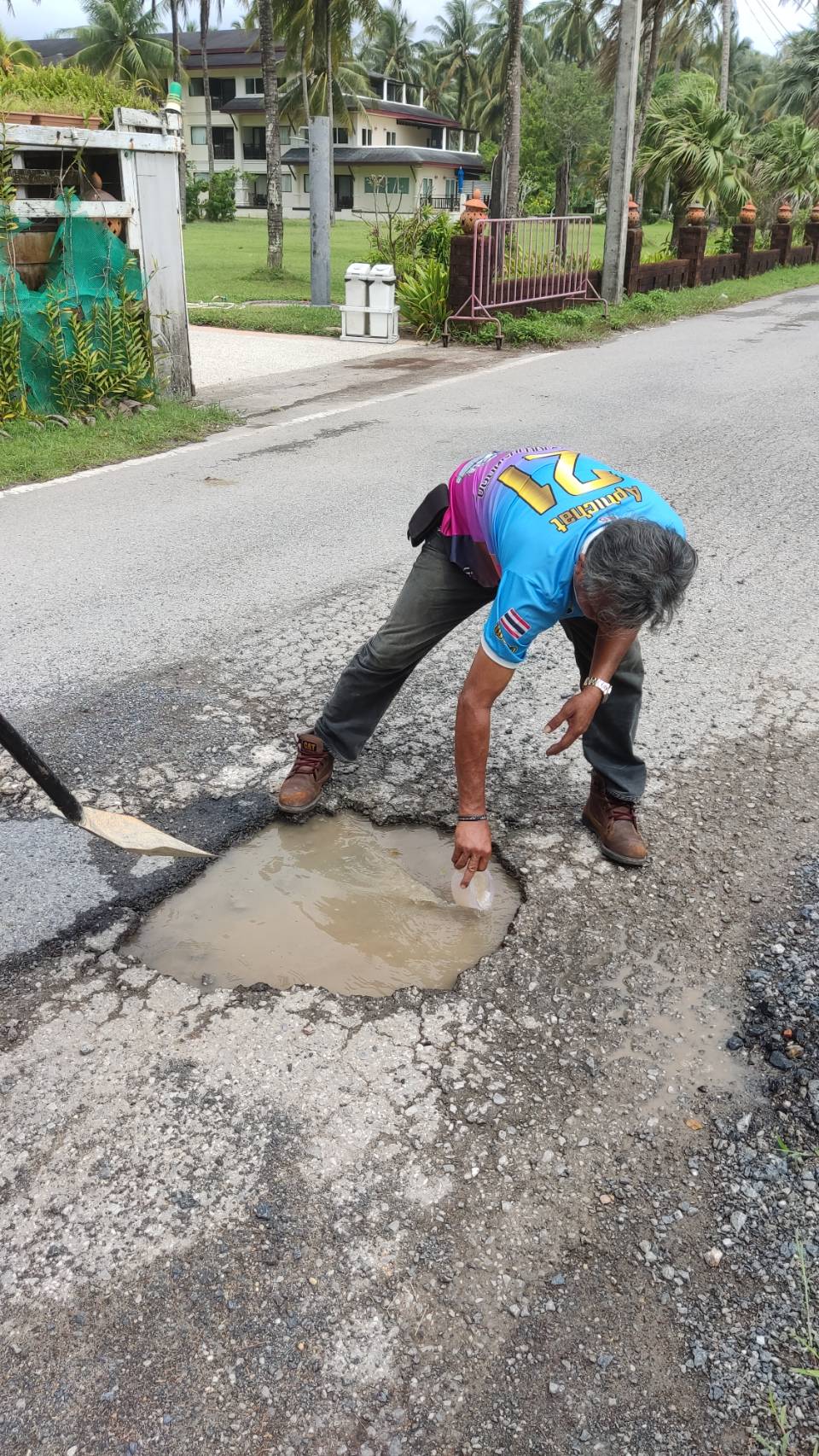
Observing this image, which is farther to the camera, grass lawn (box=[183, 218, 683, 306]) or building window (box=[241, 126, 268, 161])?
building window (box=[241, 126, 268, 161])

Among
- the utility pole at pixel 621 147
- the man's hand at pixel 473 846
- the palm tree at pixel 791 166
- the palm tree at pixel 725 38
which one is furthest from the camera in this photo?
the palm tree at pixel 725 38

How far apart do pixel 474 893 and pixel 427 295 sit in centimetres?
1190

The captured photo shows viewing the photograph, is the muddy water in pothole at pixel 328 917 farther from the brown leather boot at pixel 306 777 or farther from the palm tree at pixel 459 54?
the palm tree at pixel 459 54

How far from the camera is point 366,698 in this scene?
3.29m

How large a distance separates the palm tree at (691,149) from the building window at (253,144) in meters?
33.0

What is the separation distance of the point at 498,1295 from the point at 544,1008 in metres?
0.74

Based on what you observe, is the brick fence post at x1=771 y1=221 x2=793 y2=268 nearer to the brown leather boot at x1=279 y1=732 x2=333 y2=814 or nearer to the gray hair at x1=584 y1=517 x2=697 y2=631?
the brown leather boot at x1=279 y1=732 x2=333 y2=814

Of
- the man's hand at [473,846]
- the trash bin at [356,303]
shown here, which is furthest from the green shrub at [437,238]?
the man's hand at [473,846]

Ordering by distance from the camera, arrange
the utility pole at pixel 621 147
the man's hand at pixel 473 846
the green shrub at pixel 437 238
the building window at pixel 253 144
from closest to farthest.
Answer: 1. the man's hand at pixel 473 846
2. the green shrub at pixel 437 238
3. the utility pole at pixel 621 147
4. the building window at pixel 253 144

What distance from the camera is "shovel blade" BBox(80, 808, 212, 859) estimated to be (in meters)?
2.96

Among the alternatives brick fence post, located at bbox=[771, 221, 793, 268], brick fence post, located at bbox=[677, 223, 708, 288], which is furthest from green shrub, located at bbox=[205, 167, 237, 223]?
brick fence post, located at bbox=[677, 223, 708, 288]

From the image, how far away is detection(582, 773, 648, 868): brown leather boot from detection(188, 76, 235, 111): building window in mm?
57638

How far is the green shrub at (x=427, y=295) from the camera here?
521 inches

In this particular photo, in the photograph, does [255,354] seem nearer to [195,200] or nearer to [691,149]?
[691,149]
